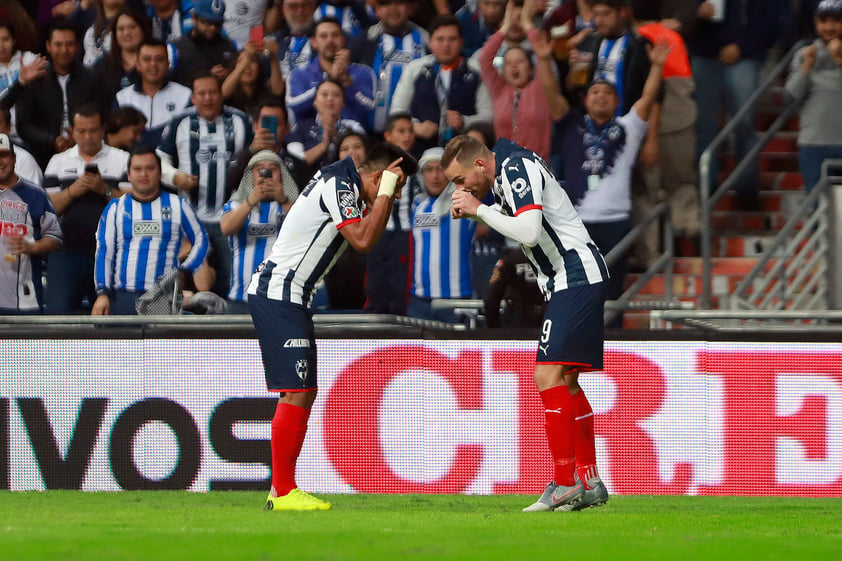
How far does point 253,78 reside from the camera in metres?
12.5

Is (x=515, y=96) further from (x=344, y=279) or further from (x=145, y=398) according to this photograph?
(x=145, y=398)

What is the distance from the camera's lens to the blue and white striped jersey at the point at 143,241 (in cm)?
1085

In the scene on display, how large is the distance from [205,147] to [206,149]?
22 millimetres

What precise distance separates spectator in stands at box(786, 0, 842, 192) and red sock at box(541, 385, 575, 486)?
4416mm

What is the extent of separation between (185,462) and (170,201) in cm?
231

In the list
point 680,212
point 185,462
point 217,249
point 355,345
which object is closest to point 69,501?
point 185,462

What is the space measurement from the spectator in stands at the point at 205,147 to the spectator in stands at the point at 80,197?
0.49 metres

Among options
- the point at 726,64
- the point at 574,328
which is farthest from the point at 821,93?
the point at 574,328

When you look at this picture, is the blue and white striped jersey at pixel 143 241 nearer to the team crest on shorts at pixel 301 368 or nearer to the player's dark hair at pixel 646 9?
the team crest on shorts at pixel 301 368

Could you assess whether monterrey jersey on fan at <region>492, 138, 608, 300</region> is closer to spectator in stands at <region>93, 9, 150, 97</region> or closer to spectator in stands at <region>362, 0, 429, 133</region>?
spectator in stands at <region>362, 0, 429, 133</region>

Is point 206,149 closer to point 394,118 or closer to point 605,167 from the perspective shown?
point 394,118

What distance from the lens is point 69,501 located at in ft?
29.7

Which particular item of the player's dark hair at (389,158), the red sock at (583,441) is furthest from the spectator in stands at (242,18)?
the red sock at (583,441)

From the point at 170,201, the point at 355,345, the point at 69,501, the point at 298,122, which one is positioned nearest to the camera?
the point at 69,501
